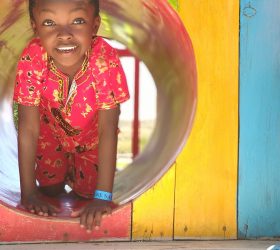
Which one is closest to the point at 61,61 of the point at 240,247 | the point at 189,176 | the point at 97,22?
the point at 97,22

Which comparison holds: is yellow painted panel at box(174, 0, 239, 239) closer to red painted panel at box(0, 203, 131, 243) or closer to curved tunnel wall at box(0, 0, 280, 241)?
curved tunnel wall at box(0, 0, 280, 241)

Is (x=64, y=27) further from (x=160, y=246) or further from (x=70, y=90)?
(x=160, y=246)

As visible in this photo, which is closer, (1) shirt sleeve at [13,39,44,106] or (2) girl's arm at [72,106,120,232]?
(2) girl's arm at [72,106,120,232]

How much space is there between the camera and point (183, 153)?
224 cm

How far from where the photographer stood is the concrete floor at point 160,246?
214 centimetres

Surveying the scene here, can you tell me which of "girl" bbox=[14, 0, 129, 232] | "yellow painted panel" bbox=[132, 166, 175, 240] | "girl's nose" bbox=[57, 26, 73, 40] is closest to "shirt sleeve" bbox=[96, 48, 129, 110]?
"girl" bbox=[14, 0, 129, 232]

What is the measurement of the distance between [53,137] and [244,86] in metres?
1.01

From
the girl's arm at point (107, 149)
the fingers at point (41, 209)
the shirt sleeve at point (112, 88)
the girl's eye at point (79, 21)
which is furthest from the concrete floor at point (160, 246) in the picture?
the girl's eye at point (79, 21)

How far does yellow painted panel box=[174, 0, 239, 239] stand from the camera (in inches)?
88.2

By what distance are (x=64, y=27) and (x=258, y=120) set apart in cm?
85

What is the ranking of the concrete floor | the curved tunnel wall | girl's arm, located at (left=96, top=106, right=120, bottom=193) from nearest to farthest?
1. the concrete floor
2. the curved tunnel wall
3. girl's arm, located at (left=96, top=106, right=120, bottom=193)

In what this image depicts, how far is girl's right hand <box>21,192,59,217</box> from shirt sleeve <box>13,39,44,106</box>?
1.27 ft

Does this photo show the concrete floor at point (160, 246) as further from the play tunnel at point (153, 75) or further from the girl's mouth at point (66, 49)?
the girl's mouth at point (66, 49)

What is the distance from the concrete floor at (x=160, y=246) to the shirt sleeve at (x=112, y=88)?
574 millimetres
